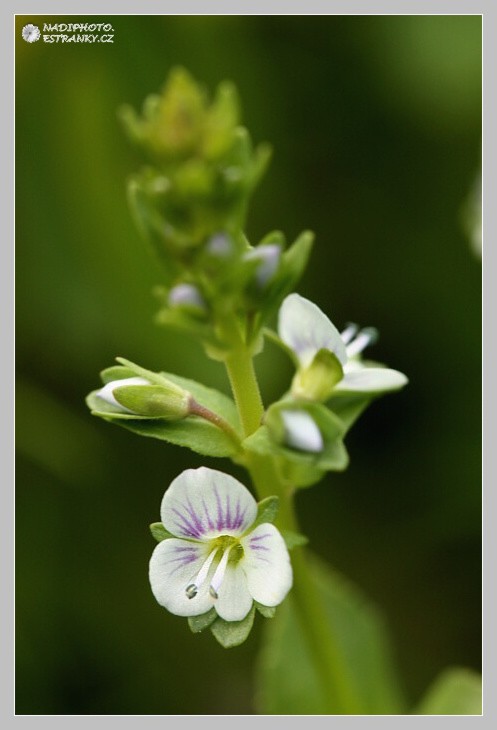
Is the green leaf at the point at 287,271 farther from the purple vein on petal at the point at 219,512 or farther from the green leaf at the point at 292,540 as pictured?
the green leaf at the point at 292,540

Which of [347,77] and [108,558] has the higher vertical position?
[347,77]

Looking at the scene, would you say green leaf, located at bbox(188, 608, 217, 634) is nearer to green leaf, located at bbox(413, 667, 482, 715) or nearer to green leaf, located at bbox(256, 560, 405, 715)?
green leaf, located at bbox(256, 560, 405, 715)

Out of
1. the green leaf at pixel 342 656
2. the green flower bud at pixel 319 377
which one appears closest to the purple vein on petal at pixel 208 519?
the green flower bud at pixel 319 377

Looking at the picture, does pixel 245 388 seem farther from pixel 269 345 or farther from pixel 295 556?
pixel 269 345

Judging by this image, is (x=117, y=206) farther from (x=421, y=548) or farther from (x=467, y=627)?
(x=467, y=627)

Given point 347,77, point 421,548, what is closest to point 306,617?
point 421,548
